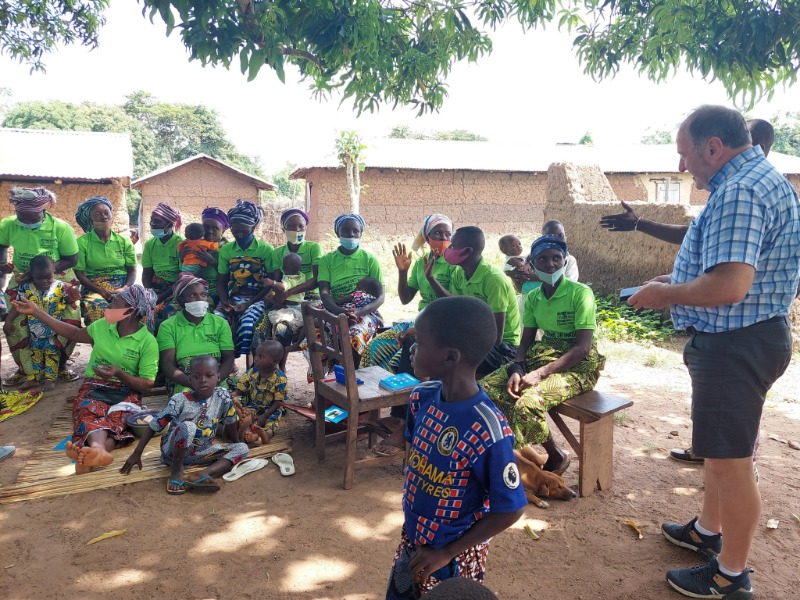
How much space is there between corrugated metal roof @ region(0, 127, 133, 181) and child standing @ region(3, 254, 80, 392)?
927 centimetres

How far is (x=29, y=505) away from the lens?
3.48 m

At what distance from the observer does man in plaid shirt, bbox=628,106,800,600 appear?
215cm

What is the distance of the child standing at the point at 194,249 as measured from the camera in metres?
5.69

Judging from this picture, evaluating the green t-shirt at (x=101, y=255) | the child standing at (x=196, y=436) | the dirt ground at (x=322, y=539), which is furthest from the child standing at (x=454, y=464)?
the green t-shirt at (x=101, y=255)

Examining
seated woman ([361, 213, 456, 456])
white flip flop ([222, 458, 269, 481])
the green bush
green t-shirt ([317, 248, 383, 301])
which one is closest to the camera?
white flip flop ([222, 458, 269, 481])

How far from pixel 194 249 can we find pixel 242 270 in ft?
1.71

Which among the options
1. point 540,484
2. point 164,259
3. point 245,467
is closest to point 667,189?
point 164,259

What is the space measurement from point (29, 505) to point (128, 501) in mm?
559

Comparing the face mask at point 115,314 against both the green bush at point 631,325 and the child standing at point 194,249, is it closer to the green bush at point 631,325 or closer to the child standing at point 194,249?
the child standing at point 194,249

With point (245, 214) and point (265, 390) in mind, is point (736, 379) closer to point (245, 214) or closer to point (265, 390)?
point (265, 390)

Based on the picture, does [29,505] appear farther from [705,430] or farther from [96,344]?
[705,430]

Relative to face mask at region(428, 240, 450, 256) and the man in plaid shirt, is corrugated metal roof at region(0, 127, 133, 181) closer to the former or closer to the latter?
face mask at region(428, 240, 450, 256)

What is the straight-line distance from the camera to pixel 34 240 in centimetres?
551

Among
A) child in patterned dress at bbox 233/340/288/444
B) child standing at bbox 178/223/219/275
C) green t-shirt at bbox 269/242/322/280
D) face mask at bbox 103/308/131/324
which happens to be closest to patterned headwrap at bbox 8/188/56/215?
child standing at bbox 178/223/219/275
